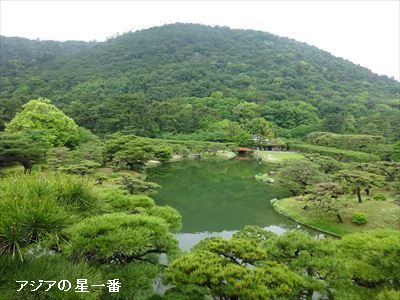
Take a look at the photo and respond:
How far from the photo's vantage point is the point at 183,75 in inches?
3462

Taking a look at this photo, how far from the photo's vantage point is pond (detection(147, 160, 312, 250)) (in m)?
17.4

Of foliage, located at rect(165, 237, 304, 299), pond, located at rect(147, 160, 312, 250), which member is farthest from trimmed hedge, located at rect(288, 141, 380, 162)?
foliage, located at rect(165, 237, 304, 299)

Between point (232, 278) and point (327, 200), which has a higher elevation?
point (232, 278)

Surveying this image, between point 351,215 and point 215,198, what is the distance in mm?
9101

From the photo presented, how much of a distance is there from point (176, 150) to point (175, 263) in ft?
107

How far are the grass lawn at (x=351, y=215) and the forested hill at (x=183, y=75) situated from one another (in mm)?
32114

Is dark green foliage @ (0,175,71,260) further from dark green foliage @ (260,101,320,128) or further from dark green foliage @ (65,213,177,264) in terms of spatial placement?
dark green foliage @ (260,101,320,128)

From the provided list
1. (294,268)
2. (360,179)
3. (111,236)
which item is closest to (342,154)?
(360,179)

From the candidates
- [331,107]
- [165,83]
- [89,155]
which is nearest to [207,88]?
[165,83]

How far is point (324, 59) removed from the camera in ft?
375

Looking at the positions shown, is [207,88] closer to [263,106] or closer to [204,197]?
[263,106]

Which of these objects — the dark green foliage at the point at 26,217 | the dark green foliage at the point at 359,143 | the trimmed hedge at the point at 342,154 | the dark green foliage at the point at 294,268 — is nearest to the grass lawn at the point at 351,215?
the dark green foliage at the point at 294,268

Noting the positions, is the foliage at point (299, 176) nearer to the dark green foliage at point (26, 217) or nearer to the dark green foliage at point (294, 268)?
the dark green foliage at point (294, 268)

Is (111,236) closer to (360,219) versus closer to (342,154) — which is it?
(360,219)
